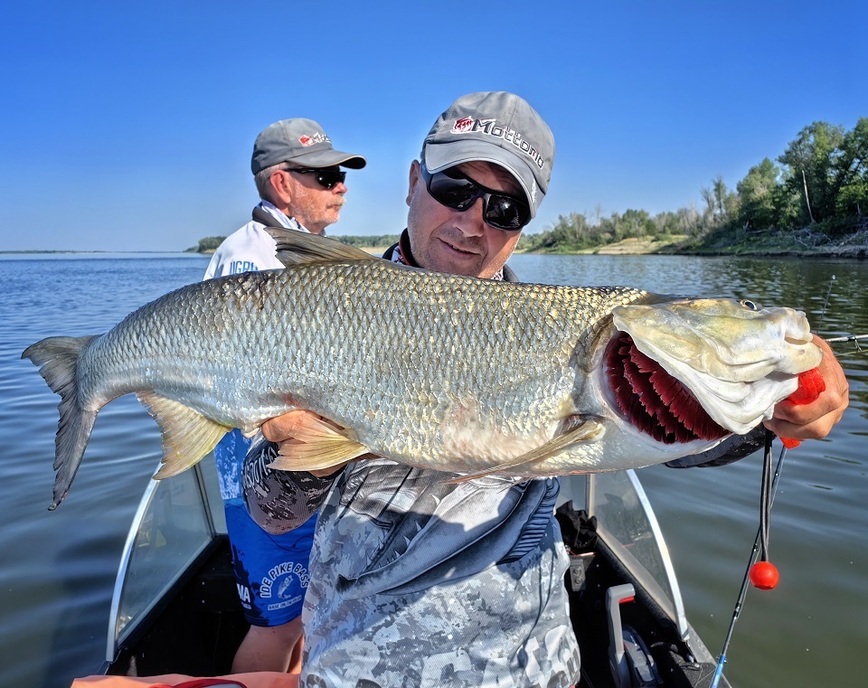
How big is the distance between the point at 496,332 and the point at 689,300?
0.66 metres

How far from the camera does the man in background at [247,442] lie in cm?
343

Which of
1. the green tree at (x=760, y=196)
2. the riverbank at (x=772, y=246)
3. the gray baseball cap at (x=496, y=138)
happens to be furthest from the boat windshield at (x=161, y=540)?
the green tree at (x=760, y=196)

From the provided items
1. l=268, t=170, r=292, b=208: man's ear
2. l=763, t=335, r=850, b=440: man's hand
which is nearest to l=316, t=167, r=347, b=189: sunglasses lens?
l=268, t=170, r=292, b=208: man's ear

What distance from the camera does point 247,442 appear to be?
11.8 feet

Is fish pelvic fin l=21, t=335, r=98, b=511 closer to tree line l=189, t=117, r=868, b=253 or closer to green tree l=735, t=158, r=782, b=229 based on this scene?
tree line l=189, t=117, r=868, b=253

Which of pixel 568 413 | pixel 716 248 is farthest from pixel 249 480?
pixel 716 248

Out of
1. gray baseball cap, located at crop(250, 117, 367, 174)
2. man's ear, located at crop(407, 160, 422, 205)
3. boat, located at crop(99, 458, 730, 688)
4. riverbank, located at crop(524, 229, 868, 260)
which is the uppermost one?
riverbank, located at crop(524, 229, 868, 260)

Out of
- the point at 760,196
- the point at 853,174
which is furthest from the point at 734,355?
the point at 760,196

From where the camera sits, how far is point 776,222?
67.6 metres

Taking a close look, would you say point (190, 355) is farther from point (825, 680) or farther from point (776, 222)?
point (776, 222)

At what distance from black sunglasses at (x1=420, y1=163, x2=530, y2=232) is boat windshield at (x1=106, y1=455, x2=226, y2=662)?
250 centimetres

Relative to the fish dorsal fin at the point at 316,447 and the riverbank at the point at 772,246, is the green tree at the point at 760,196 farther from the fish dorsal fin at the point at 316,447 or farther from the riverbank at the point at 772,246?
the fish dorsal fin at the point at 316,447

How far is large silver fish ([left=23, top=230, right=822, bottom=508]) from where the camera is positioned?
1.82 meters

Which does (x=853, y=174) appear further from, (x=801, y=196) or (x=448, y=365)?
(x=448, y=365)
